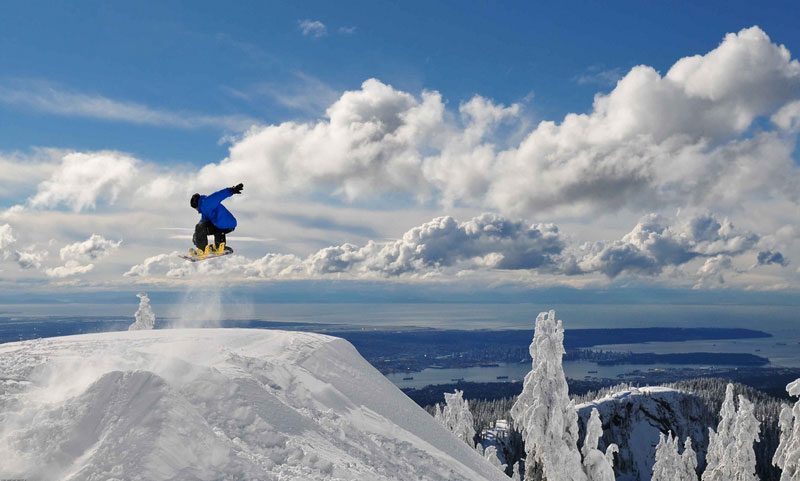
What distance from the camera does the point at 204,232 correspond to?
13211mm

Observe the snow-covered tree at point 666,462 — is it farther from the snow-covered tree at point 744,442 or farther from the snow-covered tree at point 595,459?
the snow-covered tree at point 595,459

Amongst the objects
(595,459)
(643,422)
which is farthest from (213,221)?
(643,422)

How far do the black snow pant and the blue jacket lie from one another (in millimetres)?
156

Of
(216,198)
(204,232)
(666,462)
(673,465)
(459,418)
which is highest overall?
(216,198)

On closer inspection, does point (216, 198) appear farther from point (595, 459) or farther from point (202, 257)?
point (595, 459)

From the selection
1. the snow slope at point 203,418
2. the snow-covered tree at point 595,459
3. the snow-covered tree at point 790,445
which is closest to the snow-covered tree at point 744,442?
the snow-covered tree at point 790,445

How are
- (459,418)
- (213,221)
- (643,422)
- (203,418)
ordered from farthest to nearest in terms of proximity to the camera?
(643,422) < (459,418) < (213,221) < (203,418)

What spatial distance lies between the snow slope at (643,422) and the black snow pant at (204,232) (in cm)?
10849

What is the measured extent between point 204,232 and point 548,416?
16102 millimetres

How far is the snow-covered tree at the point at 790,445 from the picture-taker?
2216 cm

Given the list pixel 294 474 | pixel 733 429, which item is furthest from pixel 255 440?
pixel 733 429

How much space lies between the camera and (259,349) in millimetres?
10109

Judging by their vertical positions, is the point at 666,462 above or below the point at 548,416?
below

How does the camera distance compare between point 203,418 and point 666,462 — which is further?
point 666,462
